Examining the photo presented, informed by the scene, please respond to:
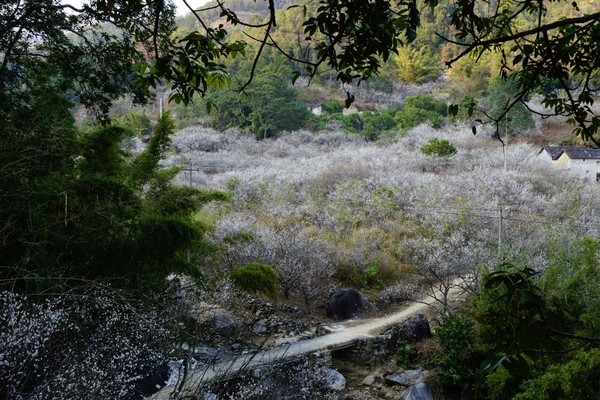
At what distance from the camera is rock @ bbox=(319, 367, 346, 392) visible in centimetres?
595

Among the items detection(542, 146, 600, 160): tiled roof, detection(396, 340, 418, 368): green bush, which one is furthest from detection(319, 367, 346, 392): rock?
detection(542, 146, 600, 160): tiled roof

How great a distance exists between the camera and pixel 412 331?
6988 millimetres

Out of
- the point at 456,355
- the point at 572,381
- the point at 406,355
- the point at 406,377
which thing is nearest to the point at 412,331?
the point at 406,355

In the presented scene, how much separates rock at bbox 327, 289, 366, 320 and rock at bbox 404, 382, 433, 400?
2623mm

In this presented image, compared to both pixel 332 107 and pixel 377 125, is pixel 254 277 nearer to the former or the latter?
pixel 377 125

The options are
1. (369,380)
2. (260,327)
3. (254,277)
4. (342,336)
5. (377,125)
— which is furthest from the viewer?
(377,125)

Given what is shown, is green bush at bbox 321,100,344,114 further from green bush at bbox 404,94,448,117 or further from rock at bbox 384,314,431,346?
rock at bbox 384,314,431,346

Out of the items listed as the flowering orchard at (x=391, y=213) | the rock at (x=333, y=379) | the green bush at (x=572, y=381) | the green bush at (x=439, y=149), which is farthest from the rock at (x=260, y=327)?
the green bush at (x=439, y=149)

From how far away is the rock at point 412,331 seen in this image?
6.98 m

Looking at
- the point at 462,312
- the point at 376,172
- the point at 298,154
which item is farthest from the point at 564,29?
the point at 298,154

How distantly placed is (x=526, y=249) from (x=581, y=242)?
8.64ft

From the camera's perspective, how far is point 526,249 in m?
8.18

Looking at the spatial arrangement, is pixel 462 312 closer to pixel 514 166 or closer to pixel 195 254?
pixel 195 254

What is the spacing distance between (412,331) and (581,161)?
13427 mm
